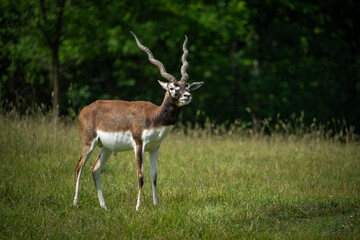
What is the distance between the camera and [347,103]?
52.7 feet

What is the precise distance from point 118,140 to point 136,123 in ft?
1.18

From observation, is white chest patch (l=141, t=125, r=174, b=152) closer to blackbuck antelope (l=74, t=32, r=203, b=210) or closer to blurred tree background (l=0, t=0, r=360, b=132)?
blackbuck antelope (l=74, t=32, r=203, b=210)

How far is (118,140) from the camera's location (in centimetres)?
610

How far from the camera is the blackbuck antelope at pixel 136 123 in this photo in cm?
595

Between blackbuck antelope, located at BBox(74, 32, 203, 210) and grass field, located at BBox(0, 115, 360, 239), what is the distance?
56 centimetres

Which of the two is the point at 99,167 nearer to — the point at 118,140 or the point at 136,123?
the point at 118,140

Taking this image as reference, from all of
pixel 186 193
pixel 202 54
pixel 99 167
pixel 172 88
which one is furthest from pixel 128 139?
pixel 202 54

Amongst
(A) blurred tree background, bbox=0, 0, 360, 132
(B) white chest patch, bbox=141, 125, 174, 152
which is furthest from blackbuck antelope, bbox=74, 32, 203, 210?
(A) blurred tree background, bbox=0, 0, 360, 132

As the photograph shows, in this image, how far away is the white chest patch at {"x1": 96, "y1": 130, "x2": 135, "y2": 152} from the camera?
6.09 m

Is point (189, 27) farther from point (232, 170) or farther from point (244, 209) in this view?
point (244, 209)

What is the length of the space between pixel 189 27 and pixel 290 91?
187 inches

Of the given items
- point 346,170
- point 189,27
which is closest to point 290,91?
point 189,27

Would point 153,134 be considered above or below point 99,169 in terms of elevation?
above

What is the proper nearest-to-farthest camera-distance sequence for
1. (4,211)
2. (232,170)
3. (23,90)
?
(4,211)
(232,170)
(23,90)
